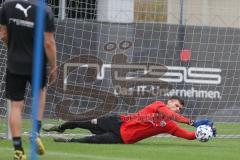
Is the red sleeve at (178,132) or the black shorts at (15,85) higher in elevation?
the black shorts at (15,85)

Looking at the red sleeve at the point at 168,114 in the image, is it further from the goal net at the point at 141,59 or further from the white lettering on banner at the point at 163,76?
the white lettering on banner at the point at 163,76

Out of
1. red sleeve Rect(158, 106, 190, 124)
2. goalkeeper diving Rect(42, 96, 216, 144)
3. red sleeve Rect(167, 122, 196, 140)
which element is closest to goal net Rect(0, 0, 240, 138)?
goalkeeper diving Rect(42, 96, 216, 144)

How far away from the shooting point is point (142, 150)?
10.8 m

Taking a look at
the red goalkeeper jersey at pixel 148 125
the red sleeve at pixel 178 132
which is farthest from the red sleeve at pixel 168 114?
the red sleeve at pixel 178 132

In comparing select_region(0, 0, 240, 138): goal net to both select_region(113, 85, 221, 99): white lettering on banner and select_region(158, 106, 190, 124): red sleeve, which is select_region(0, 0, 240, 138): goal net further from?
select_region(158, 106, 190, 124): red sleeve

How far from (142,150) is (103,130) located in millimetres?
1355

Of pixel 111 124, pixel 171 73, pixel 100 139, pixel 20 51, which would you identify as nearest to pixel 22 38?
pixel 20 51

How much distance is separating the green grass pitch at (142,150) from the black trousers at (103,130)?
26 centimetres

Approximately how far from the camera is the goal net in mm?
16031

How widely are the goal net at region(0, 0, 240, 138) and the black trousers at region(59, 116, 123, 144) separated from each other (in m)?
3.01

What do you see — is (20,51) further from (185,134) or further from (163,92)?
(163,92)

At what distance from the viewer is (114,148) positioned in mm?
11039

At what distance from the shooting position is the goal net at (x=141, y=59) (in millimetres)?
Answer: 16031

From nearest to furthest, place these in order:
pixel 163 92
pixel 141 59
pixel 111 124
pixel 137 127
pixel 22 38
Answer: pixel 22 38
pixel 137 127
pixel 111 124
pixel 141 59
pixel 163 92
